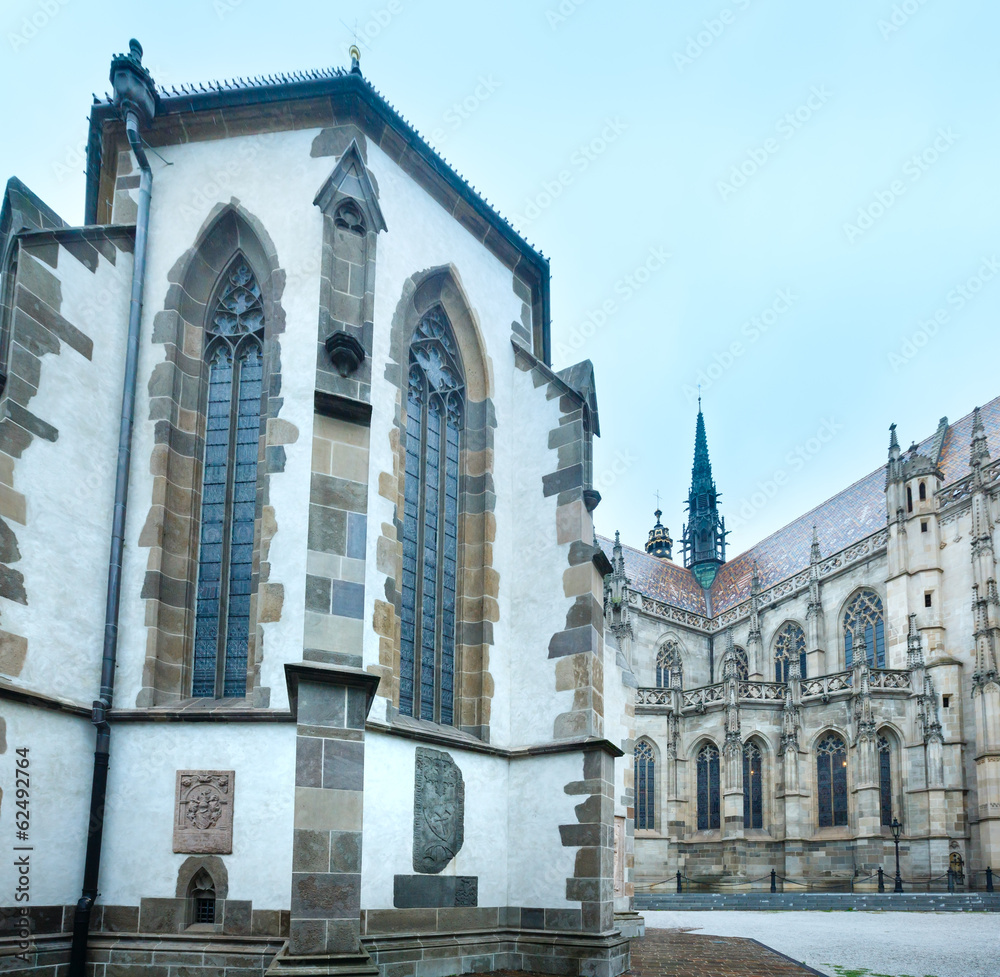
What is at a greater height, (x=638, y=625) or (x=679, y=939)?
(x=638, y=625)

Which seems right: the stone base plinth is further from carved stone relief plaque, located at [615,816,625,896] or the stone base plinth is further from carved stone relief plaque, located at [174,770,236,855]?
carved stone relief plaque, located at [615,816,625,896]

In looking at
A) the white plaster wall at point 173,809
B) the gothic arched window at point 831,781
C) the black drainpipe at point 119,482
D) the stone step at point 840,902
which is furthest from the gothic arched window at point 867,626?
the black drainpipe at point 119,482

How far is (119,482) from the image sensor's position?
10.5 m

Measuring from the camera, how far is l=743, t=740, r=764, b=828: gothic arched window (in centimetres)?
3512

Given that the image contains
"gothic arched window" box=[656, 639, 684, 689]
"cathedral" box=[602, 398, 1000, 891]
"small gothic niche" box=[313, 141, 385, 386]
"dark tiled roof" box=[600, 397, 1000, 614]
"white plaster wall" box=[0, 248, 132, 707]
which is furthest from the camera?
"gothic arched window" box=[656, 639, 684, 689]

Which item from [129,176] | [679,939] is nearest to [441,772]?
[679,939]

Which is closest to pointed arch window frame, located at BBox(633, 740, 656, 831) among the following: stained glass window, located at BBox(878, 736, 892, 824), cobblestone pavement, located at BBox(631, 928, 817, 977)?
stained glass window, located at BBox(878, 736, 892, 824)

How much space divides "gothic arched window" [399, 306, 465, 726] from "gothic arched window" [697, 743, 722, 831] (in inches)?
1068

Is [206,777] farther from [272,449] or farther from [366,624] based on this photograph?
[272,449]

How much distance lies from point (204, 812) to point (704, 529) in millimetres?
51852

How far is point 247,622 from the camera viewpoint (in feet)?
34.4

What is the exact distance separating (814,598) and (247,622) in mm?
34006

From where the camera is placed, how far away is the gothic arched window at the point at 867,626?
122ft

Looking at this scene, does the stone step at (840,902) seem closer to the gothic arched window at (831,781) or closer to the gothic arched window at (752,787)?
the gothic arched window at (831,781)
